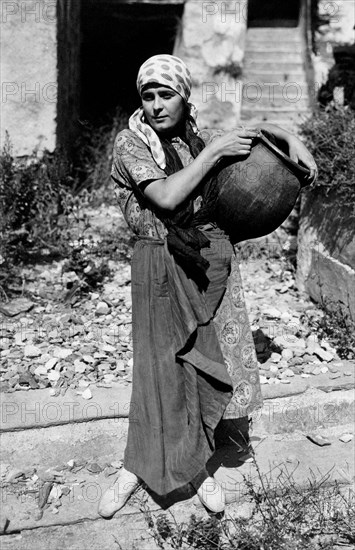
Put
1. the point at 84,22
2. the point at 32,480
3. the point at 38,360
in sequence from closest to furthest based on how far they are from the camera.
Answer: the point at 32,480
the point at 38,360
the point at 84,22

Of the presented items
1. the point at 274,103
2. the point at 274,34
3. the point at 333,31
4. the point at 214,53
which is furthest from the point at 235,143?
the point at 274,34

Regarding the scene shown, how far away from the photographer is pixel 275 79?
8.63 metres

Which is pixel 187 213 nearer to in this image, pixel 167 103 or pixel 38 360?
pixel 167 103

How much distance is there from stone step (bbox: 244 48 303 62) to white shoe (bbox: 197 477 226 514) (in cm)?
670

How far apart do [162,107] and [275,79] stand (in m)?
6.28

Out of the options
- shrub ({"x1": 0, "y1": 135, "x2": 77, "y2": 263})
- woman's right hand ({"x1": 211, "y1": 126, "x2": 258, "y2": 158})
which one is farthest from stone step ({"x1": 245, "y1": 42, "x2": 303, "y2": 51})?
woman's right hand ({"x1": 211, "y1": 126, "x2": 258, "y2": 158})

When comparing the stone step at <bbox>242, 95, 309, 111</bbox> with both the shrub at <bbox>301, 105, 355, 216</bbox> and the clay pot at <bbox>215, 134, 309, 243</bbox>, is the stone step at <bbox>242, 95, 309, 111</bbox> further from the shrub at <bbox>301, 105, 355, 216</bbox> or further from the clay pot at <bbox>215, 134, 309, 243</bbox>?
the clay pot at <bbox>215, 134, 309, 243</bbox>

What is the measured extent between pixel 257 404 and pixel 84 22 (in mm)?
6533

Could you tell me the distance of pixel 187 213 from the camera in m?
2.83

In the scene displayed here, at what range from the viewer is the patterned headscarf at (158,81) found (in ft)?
8.91

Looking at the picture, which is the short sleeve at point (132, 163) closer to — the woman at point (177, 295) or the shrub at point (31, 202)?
the woman at point (177, 295)

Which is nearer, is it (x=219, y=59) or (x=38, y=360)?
(x=38, y=360)

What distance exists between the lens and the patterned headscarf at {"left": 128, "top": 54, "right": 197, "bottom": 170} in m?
2.72

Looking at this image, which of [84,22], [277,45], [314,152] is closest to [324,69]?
[277,45]
